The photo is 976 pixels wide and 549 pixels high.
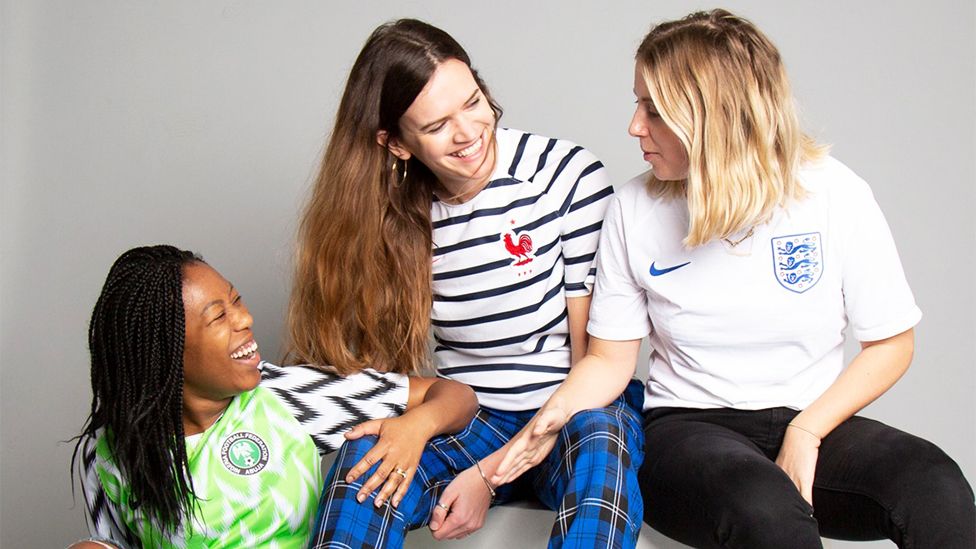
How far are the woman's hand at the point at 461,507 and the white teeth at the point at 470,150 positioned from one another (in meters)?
0.53

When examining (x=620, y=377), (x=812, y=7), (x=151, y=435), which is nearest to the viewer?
(x=151, y=435)

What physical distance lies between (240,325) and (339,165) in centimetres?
42

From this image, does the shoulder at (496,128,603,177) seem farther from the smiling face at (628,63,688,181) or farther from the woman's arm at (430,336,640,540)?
the woman's arm at (430,336,640,540)

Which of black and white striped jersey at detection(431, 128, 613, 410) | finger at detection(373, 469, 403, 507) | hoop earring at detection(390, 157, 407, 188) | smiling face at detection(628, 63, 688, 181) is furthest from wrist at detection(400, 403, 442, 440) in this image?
smiling face at detection(628, 63, 688, 181)

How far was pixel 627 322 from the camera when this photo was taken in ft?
6.23

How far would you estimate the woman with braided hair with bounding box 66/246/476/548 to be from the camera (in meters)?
1.68

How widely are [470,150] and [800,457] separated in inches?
29.0

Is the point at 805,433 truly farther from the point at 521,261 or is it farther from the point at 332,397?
the point at 332,397

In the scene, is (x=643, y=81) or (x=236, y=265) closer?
(x=643, y=81)

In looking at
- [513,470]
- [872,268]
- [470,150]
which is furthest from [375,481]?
[872,268]

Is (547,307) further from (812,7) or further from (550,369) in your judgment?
(812,7)

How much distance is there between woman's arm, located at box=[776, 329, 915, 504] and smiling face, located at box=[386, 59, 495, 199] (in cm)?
69

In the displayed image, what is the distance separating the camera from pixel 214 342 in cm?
169

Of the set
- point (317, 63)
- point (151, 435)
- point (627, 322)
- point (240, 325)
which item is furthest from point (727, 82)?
point (317, 63)
